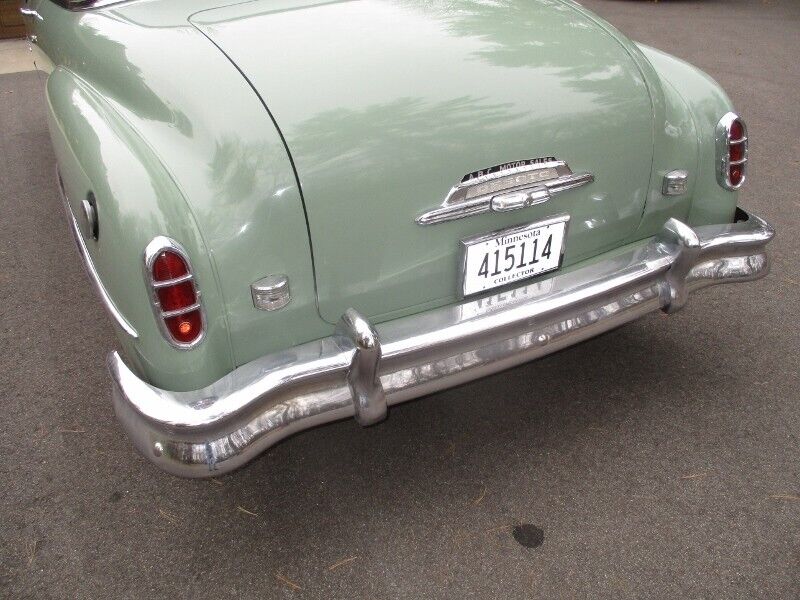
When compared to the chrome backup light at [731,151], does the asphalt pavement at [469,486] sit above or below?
below

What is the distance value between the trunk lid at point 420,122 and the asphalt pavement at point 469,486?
2.24 ft

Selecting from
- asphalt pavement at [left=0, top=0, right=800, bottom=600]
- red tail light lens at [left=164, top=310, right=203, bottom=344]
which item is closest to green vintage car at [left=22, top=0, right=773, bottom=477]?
red tail light lens at [left=164, top=310, right=203, bottom=344]

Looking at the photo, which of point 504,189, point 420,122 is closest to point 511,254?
point 504,189

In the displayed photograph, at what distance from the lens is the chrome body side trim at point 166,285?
1764 mm

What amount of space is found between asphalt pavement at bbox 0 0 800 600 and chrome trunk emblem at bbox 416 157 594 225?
3.07 feet

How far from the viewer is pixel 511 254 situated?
84.0 inches

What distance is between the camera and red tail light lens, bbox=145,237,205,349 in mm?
1767

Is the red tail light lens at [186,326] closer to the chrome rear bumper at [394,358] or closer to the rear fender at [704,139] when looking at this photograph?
the chrome rear bumper at [394,358]

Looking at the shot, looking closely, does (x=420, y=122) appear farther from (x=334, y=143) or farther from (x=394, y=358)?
(x=394, y=358)

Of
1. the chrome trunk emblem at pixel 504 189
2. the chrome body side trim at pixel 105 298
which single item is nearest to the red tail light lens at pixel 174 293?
the chrome body side trim at pixel 105 298

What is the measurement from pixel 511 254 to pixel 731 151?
3.26 ft

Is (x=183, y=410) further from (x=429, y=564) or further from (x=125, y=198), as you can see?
(x=429, y=564)

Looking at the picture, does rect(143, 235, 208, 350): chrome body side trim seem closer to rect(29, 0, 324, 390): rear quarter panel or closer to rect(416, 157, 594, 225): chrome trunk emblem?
rect(29, 0, 324, 390): rear quarter panel

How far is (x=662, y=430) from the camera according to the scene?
2590mm
